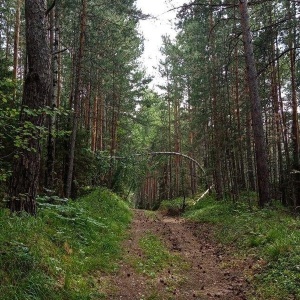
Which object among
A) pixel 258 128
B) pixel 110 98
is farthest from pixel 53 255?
pixel 110 98

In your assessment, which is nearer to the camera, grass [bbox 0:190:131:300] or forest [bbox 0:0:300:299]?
grass [bbox 0:190:131:300]

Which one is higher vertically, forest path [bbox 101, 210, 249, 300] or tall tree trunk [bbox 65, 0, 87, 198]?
tall tree trunk [bbox 65, 0, 87, 198]

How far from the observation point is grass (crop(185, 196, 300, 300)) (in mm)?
5469

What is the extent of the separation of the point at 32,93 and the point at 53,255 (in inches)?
132

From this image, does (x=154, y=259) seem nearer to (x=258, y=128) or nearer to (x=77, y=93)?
(x=258, y=128)

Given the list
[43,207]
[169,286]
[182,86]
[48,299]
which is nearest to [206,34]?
[182,86]

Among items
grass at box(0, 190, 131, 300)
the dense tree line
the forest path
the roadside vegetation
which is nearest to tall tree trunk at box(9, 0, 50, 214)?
the dense tree line

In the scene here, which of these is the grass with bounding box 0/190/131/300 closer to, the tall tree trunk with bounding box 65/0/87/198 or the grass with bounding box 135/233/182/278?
the grass with bounding box 135/233/182/278

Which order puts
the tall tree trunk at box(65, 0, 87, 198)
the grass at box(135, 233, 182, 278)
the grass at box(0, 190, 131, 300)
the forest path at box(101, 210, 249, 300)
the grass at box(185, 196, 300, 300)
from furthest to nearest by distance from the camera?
the tall tree trunk at box(65, 0, 87, 198), the grass at box(135, 233, 182, 278), the forest path at box(101, 210, 249, 300), the grass at box(185, 196, 300, 300), the grass at box(0, 190, 131, 300)

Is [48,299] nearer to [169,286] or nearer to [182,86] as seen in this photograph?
[169,286]

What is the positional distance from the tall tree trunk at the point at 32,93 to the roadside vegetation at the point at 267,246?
16.1 ft

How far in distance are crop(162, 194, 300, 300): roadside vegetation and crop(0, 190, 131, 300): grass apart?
3092 mm

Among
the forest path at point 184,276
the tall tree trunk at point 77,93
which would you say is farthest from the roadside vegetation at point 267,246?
the tall tree trunk at point 77,93

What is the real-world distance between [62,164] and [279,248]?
411 inches
